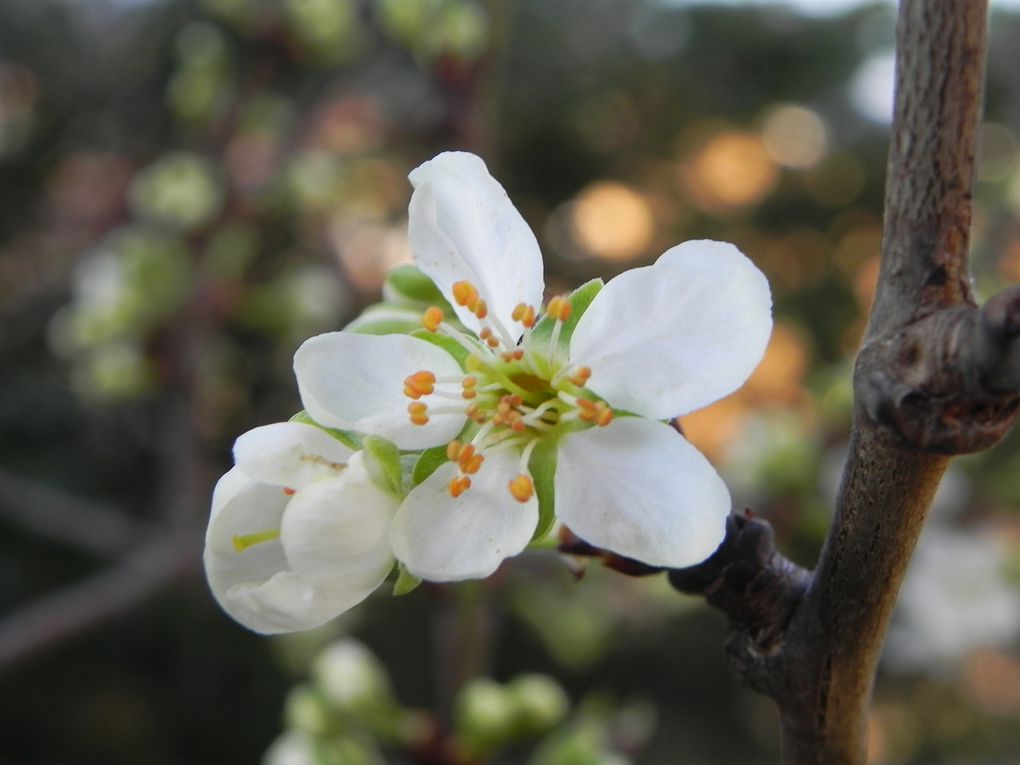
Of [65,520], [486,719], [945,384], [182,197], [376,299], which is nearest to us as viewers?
[945,384]

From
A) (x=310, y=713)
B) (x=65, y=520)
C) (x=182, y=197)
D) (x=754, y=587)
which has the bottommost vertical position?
(x=65, y=520)

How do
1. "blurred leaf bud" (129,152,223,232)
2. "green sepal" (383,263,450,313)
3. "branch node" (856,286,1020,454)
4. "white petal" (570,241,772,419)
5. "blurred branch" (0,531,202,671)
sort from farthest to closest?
"blurred leaf bud" (129,152,223,232), "blurred branch" (0,531,202,671), "green sepal" (383,263,450,313), "white petal" (570,241,772,419), "branch node" (856,286,1020,454)

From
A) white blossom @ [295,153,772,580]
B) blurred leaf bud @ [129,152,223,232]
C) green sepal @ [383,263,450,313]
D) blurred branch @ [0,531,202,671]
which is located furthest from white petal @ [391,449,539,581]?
blurred leaf bud @ [129,152,223,232]

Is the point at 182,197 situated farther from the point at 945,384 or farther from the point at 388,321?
the point at 945,384

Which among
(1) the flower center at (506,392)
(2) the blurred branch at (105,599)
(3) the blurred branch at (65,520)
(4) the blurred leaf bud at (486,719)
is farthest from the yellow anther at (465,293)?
(3) the blurred branch at (65,520)

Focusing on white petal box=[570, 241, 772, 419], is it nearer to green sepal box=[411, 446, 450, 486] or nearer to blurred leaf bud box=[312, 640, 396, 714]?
green sepal box=[411, 446, 450, 486]

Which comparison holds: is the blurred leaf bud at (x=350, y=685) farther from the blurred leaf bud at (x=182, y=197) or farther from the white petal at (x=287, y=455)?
the blurred leaf bud at (x=182, y=197)

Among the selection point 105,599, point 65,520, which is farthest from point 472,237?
point 65,520
